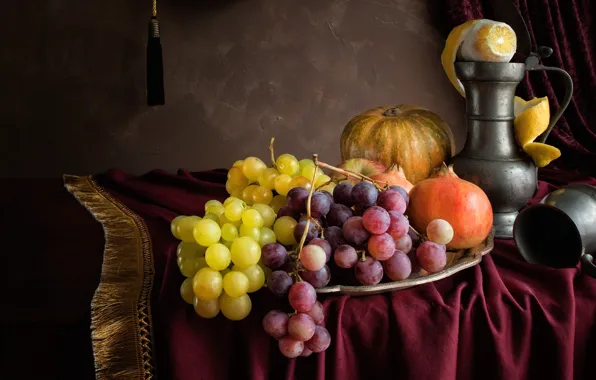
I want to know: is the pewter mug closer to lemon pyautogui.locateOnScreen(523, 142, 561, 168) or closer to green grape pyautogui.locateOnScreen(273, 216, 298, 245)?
lemon pyautogui.locateOnScreen(523, 142, 561, 168)

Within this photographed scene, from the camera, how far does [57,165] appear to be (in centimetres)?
250

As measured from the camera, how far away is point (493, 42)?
1.12m

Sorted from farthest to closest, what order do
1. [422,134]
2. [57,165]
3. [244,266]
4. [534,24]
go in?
[57,165] < [534,24] < [422,134] < [244,266]

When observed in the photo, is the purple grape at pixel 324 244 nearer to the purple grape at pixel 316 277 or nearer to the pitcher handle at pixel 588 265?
the purple grape at pixel 316 277

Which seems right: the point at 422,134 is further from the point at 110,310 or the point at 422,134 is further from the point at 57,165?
the point at 57,165

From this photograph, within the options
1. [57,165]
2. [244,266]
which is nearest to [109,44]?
[57,165]

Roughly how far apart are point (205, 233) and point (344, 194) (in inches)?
7.4

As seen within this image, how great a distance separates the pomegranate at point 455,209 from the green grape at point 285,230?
8.3 inches

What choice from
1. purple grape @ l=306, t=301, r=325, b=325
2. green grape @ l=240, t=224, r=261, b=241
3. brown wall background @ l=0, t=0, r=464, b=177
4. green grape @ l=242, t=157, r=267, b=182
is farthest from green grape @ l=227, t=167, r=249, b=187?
brown wall background @ l=0, t=0, r=464, b=177

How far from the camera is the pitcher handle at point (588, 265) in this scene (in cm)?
91

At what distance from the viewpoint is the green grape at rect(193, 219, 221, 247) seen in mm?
846

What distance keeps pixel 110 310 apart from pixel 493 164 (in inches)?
26.0

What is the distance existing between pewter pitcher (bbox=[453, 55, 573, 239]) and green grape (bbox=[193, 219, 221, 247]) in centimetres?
50

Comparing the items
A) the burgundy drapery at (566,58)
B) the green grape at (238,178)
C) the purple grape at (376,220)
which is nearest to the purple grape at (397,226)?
the purple grape at (376,220)
